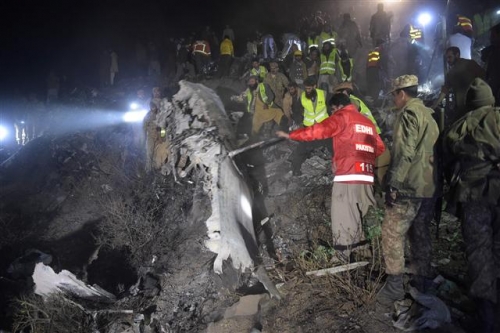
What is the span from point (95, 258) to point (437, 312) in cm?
502

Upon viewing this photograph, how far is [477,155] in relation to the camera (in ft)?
7.97

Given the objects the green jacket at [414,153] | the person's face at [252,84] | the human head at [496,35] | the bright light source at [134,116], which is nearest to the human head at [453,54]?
the human head at [496,35]

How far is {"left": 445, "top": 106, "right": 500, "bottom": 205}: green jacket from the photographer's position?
2.37 m

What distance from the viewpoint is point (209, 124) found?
206 inches

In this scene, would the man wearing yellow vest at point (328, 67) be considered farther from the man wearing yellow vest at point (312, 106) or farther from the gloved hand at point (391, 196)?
the gloved hand at point (391, 196)

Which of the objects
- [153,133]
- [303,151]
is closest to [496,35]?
[303,151]

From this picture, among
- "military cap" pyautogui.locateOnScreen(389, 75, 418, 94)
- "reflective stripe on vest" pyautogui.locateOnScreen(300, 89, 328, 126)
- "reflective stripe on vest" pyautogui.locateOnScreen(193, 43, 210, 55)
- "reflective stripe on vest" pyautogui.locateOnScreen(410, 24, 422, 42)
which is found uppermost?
"reflective stripe on vest" pyautogui.locateOnScreen(410, 24, 422, 42)

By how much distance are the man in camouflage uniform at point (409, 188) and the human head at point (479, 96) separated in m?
0.31

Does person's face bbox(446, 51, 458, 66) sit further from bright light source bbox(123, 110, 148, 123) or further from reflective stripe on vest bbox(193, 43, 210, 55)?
reflective stripe on vest bbox(193, 43, 210, 55)

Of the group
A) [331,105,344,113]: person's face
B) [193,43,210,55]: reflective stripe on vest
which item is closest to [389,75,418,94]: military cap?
[331,105,344,113]: person's face

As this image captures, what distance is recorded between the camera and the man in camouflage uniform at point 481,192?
2391 mm

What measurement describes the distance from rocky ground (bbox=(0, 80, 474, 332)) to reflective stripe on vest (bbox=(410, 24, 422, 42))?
7.22 m

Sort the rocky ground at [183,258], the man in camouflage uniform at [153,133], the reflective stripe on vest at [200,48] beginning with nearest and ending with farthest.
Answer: the rocky ground at [183,258]
the man in camouflage uniform at [153,133]
the reflective stripe on vest at [200,48]

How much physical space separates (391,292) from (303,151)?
4068 mm
